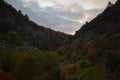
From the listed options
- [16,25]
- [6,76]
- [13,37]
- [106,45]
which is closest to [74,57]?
[106,45]

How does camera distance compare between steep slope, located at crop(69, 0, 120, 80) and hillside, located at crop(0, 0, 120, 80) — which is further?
hillside, located at crop(0, 0, 120, 80)

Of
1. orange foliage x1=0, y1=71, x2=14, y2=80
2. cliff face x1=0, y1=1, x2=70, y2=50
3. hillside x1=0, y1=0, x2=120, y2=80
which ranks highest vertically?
cliff face x1=0, y1=1, x2=70, y2=50

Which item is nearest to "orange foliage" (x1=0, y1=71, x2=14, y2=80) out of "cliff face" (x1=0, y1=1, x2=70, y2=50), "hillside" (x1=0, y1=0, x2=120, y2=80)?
"hillside" (x1=0, y1=0, x2=120, y2=80)

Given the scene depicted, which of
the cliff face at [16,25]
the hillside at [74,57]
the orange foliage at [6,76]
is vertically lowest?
the orange foliage at [6,76]

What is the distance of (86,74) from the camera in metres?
86.9

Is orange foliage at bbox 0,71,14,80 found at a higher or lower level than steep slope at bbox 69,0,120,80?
lower

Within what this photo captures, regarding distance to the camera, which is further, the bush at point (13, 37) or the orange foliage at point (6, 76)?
the bush at point (13, 37)

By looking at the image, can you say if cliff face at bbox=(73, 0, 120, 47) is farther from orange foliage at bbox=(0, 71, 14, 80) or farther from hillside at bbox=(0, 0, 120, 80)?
orange foliage at bbox=(0, 71, 14, 80)

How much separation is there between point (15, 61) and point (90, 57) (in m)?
27.8

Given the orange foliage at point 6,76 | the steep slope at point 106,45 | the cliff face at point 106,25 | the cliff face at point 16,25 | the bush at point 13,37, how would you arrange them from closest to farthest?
the steep slope at point 106,45
the orange foliage at point 6,76
the cliff face at point 106,25
the bush at point 13,37
the cliff face at point 16,25

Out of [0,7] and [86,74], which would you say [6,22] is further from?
[86,74]

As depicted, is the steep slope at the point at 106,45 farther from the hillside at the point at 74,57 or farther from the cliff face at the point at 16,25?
the cliff face at the point at 16,25

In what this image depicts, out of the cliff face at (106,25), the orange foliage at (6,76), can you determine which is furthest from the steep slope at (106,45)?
the orange foliage at (6,76)

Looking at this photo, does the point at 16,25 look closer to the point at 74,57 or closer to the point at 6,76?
the point at 74,57
